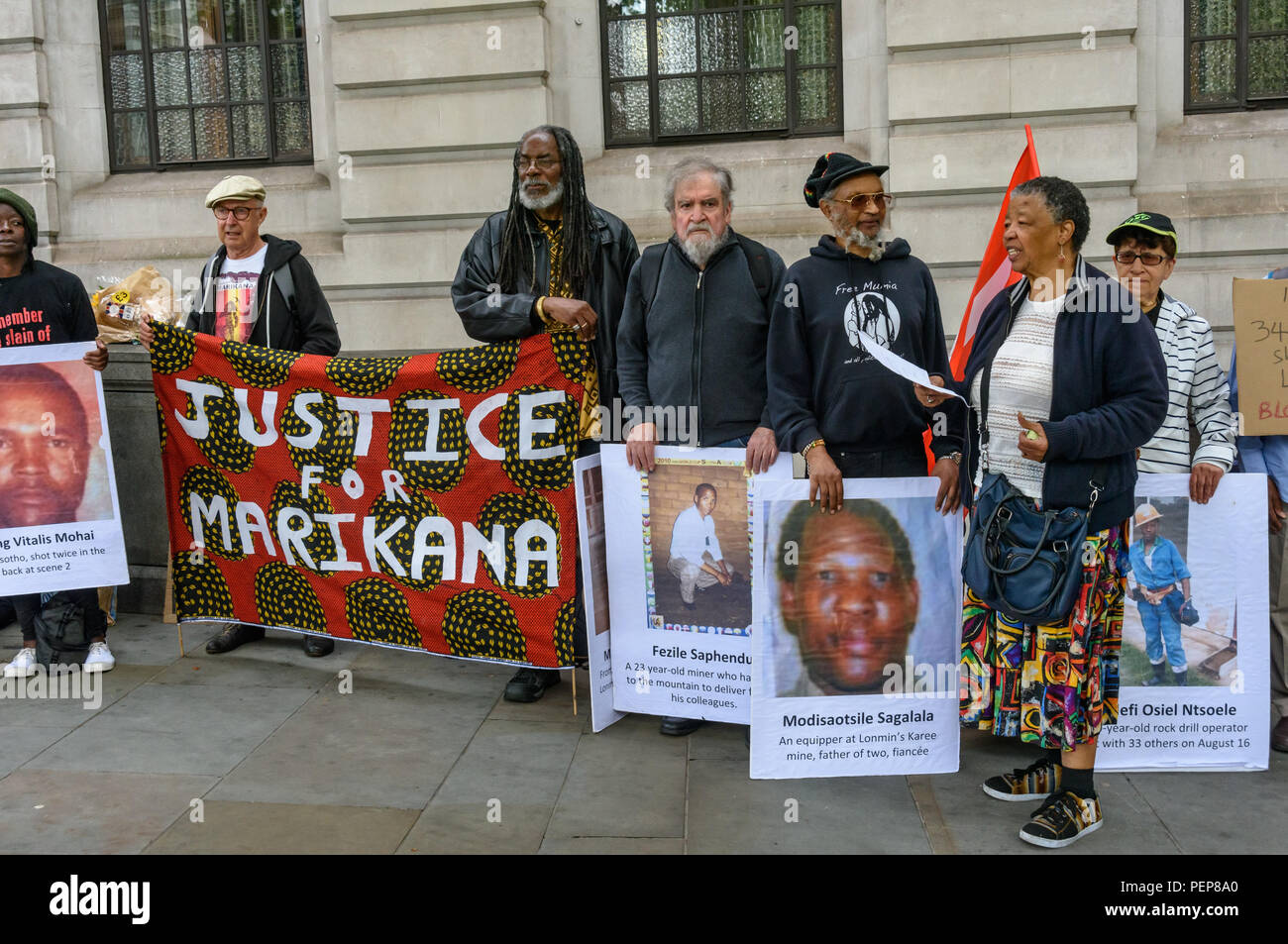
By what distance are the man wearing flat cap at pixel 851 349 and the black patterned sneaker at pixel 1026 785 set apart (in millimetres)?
957

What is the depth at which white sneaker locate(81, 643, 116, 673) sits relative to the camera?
18.5ft

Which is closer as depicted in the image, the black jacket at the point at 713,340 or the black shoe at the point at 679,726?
the black jacket at the point at 713,340

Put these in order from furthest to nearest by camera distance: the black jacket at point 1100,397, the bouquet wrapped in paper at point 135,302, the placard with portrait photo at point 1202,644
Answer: the bouquet wrapped in paper at point 135,302 < the placard with portrait photo at point 1202,644 < the black jacket at point 1100,397

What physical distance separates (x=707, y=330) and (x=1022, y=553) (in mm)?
1471

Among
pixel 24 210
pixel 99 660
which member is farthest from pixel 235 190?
pixel 99 660

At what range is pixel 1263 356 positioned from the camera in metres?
4.58

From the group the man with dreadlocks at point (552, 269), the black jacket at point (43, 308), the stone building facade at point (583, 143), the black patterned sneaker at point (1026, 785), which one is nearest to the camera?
the black patterned sneaker at point (1026, 785)

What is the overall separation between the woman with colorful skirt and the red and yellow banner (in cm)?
181

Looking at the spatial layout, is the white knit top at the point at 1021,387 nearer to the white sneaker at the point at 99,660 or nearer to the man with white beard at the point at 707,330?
the man with white beard at the point at 707,330

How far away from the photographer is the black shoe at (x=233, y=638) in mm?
5945

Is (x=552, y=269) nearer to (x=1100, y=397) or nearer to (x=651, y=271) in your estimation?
(x=651, y=271)

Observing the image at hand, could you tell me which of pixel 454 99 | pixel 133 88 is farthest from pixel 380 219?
pixel 133 88

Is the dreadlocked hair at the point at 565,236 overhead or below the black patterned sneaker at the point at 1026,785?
overhead

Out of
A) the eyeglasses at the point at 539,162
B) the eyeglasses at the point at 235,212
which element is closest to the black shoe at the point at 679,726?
the eyeglasses at the point at 539,162
